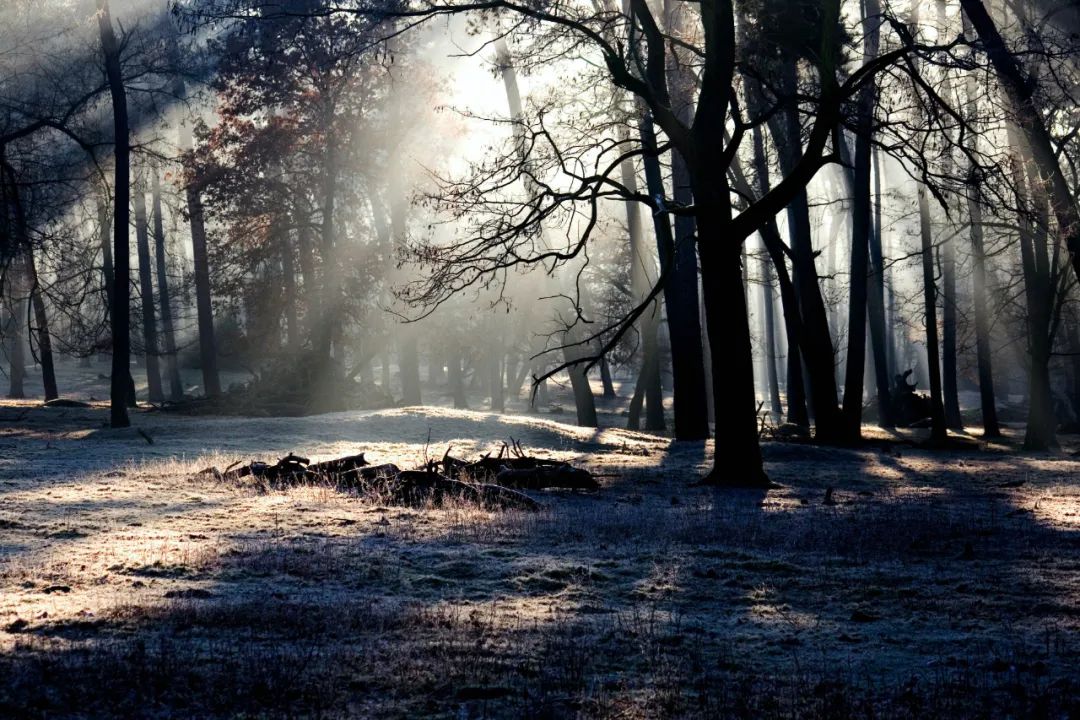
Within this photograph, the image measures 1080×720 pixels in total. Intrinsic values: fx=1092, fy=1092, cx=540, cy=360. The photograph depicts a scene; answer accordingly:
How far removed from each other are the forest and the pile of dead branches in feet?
0.18

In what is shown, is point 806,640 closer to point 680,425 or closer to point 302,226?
point 680,425

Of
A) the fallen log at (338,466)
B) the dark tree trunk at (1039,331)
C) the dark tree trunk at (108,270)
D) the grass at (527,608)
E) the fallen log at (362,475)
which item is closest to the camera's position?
the grass at (527,608)

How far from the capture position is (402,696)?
15.5 feet

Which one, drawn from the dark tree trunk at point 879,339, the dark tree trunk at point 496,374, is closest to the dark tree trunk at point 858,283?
the dark tree trunk at point 879,339

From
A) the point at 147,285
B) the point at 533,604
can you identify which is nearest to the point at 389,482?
the point at 533,604

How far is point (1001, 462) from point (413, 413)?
40.8ft

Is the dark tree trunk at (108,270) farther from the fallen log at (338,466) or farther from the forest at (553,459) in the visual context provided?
the fallen log at (338,466)

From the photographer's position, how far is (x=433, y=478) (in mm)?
11625

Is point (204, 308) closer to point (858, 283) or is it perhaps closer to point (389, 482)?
point (858, 283)

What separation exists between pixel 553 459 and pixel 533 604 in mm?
9581

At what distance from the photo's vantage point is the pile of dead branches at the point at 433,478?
11125 mm

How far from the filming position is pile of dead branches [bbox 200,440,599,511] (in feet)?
36.5

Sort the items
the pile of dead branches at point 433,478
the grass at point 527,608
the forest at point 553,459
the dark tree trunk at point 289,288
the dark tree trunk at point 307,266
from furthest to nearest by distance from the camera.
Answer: the dark tree trunk at point 289,288, the dark tree trunk at point 307,266, the pile of dead branches at point 433,478, the forest at point 553,459, the grass at point 527,608

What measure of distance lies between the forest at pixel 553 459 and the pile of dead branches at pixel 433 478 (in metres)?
0.05
